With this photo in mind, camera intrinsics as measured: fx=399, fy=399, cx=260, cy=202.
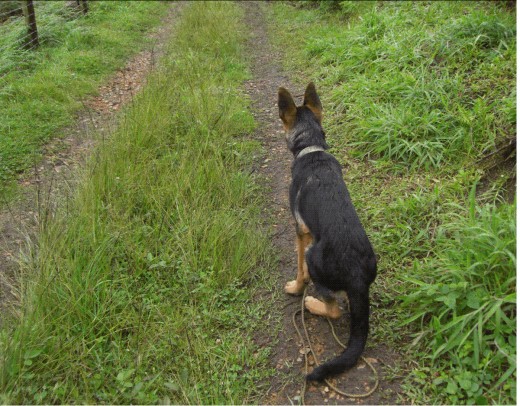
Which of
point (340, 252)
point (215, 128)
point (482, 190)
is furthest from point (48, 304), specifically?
point (482, 190)

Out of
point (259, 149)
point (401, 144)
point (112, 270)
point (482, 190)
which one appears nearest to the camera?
point (112, 270)

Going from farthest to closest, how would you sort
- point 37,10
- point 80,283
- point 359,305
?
point 37,10 → point 80,283 → point 359,305

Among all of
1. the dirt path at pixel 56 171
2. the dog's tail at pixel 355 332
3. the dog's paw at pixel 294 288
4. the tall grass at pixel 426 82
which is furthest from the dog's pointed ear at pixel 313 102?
the dirt path at pixel 56 171

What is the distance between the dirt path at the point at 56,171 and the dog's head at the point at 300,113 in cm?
210

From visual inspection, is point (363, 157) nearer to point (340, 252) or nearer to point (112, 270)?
point (340, 252)

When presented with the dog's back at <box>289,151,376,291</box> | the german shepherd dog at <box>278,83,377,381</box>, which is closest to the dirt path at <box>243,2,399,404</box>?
the german shepherd dog at <box>278,83,377,381</box>

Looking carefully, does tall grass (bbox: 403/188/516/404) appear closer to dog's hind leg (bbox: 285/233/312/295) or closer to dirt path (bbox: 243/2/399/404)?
dirt path (bbox: 243/2/399/404)

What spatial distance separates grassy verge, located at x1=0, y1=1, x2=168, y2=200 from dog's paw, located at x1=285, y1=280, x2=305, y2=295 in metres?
3.25

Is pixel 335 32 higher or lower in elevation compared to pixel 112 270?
higher

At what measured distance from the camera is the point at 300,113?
351 cm

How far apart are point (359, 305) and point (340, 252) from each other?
0.36m

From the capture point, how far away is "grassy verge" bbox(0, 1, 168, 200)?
514cm

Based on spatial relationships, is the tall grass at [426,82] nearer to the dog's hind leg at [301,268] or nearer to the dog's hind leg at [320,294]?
the dog's hind leg at [301,268]

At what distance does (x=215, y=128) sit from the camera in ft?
17.4
